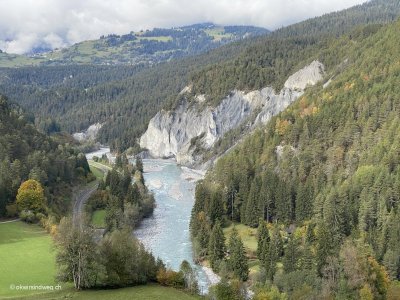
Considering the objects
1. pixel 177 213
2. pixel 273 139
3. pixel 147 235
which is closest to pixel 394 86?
pixel 273 139

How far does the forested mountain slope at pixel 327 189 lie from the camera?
65625mm

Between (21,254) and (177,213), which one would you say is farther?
(177,213)

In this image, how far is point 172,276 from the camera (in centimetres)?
6122

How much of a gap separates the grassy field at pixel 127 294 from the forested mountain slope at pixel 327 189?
1048 cm

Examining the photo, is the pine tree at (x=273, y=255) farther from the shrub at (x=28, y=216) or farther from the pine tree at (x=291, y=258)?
the shrub at (x=28, y=216)

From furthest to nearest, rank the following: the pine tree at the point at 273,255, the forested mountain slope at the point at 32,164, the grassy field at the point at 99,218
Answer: the grassy field at the point at 99,218 → the forested mountain slope at the point at 32,164 → the pine tree at the point at 273,255

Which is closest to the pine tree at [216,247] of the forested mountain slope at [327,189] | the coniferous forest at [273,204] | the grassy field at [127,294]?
the coniferous forest at [273,204]

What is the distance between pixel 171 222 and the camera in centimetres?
10338

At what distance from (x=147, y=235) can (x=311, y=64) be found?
104 metres

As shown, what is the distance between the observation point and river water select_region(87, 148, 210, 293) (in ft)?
267

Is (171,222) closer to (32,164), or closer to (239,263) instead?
(32,164)

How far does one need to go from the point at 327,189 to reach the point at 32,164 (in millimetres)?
55364

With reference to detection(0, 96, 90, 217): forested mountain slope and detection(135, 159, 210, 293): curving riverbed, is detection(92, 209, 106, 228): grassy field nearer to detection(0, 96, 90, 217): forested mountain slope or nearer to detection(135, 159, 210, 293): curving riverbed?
detection(0, 96, 90, 217): forested mountain slope

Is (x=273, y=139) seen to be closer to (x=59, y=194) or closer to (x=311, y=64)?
(x=59, y=194)
